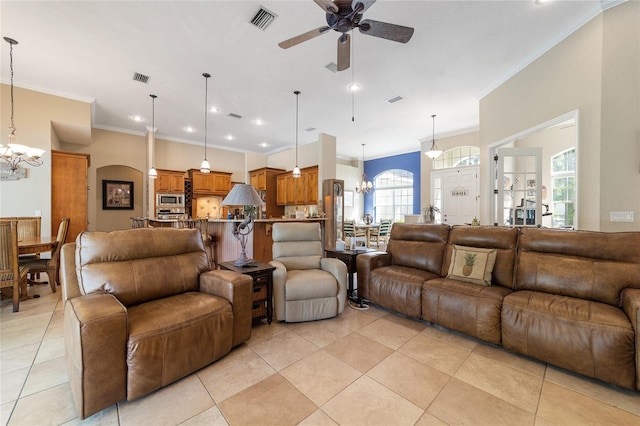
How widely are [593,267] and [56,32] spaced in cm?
622

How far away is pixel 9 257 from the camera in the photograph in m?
2.84

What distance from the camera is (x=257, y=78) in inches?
165

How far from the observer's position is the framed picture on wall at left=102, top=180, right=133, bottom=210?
715 cm

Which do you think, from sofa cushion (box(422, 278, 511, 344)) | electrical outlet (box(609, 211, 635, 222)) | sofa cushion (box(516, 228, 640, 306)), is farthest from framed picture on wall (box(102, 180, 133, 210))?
electrical outlet (box(609, 211, 635, 222))

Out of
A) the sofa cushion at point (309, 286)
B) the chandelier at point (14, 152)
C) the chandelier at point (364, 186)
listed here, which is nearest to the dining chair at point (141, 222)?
the chandelier at point (14, 152)

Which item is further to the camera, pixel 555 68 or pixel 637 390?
pixel 555 68

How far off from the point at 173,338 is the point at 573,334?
2801mm

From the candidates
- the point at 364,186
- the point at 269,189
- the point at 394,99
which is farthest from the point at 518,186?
the point at 269,189

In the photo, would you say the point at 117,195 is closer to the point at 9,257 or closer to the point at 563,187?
the point at 9,257

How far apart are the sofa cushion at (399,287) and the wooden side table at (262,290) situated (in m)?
1.23

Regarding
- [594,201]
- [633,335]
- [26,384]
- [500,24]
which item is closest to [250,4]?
[500,24]

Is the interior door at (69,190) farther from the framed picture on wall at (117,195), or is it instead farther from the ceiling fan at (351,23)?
the ceiling fan at (351,23)

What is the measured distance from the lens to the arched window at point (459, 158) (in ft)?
23.4

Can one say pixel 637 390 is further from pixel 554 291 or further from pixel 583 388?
pixel 554 291
